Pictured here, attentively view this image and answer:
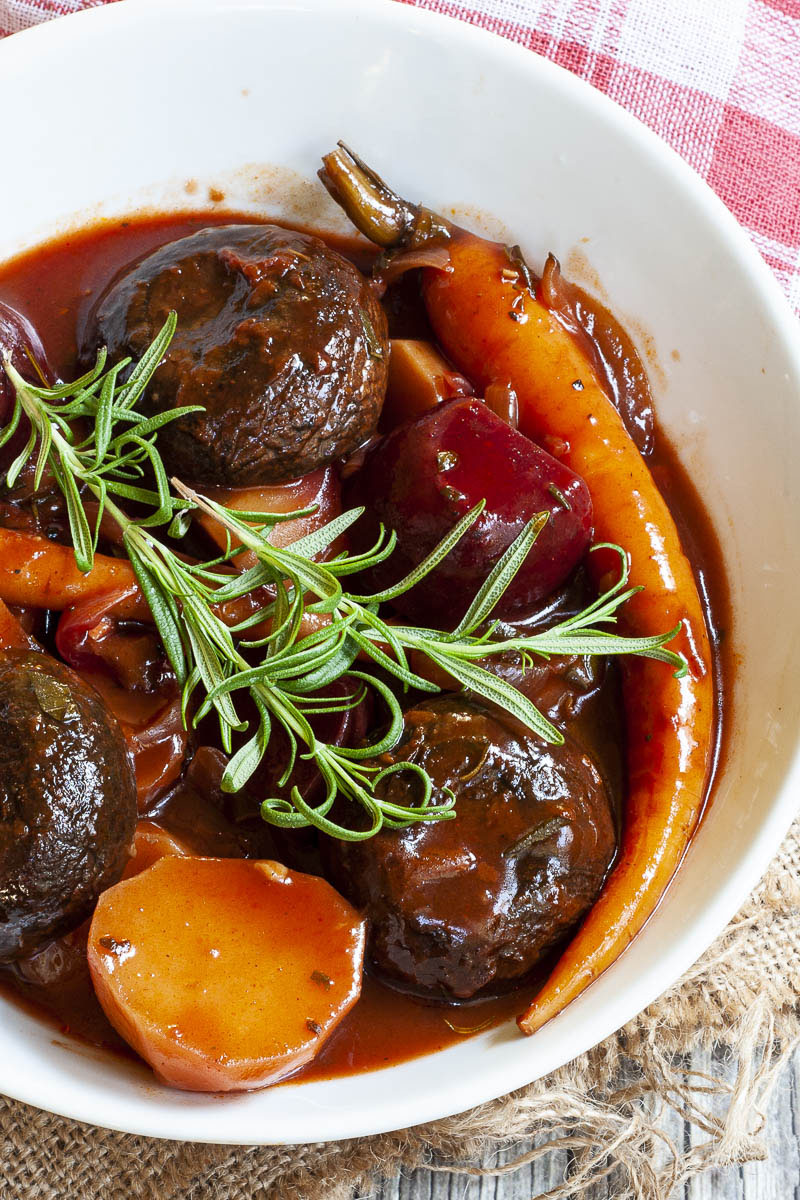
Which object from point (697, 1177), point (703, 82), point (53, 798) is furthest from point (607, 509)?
point (697, 1177)

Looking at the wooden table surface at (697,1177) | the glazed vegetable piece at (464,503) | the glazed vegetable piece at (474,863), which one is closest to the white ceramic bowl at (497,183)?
the glazed vegetable piece at (474,863)

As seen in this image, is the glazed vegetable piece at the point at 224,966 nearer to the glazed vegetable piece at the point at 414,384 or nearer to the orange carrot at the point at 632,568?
the orange carrot at the point at 632,568

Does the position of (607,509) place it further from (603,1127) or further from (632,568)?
(603,1127)

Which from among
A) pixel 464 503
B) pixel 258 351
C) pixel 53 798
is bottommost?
pixel 53 798

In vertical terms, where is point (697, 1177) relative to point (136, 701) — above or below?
below

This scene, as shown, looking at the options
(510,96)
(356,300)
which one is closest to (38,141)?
(356,300)

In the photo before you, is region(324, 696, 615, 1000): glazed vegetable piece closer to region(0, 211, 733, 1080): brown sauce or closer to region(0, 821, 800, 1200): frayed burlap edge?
region(0, 211, 733, 1080): brown sauce

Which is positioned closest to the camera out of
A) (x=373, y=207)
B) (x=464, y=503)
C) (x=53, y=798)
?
(x=53, y=798)

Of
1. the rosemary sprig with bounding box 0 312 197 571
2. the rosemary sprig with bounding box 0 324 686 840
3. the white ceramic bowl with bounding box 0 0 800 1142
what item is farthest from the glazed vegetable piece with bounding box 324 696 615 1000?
the rosemary sprig with bounding box 0 312 197 571
